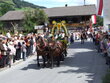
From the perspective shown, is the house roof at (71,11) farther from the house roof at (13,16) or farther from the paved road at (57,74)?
the paved road at (57,74)

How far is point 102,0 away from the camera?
40.8 ft

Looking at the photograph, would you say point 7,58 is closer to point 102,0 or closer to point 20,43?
point 20,43

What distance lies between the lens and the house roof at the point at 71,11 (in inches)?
2907

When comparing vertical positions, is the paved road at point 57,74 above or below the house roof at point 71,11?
below

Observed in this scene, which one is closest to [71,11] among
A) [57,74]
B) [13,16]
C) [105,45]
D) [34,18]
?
[34,18]

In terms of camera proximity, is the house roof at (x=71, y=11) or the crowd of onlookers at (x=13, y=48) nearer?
the crowd of onlookers at (x=13, y=48)

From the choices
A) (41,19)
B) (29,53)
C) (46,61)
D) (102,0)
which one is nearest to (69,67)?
(46,61)

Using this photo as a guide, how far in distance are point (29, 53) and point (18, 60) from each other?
10.3ft

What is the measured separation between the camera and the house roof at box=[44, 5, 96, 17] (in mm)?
73838

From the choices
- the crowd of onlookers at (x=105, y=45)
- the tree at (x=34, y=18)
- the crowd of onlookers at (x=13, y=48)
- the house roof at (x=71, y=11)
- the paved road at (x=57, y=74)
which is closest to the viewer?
the paved road at (x=57, y=74)

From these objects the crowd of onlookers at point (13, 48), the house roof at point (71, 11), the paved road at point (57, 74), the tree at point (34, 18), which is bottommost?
the paved road at point (57, 74)

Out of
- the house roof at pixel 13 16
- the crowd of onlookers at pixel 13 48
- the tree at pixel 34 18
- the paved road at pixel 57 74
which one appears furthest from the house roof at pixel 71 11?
the paved road at pixel 57 74

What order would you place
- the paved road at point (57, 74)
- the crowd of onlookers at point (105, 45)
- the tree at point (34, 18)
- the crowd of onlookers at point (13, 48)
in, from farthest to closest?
1. the tree at point (34, 18)
2. the crowd of onlookers at point (13, 48)
3. the crowd of onlookers at point (105, 45)
4. the paved road at point (57, 74)

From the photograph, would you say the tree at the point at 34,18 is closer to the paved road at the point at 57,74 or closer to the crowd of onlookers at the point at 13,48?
the crowd of onlookers at the point at 13,48
